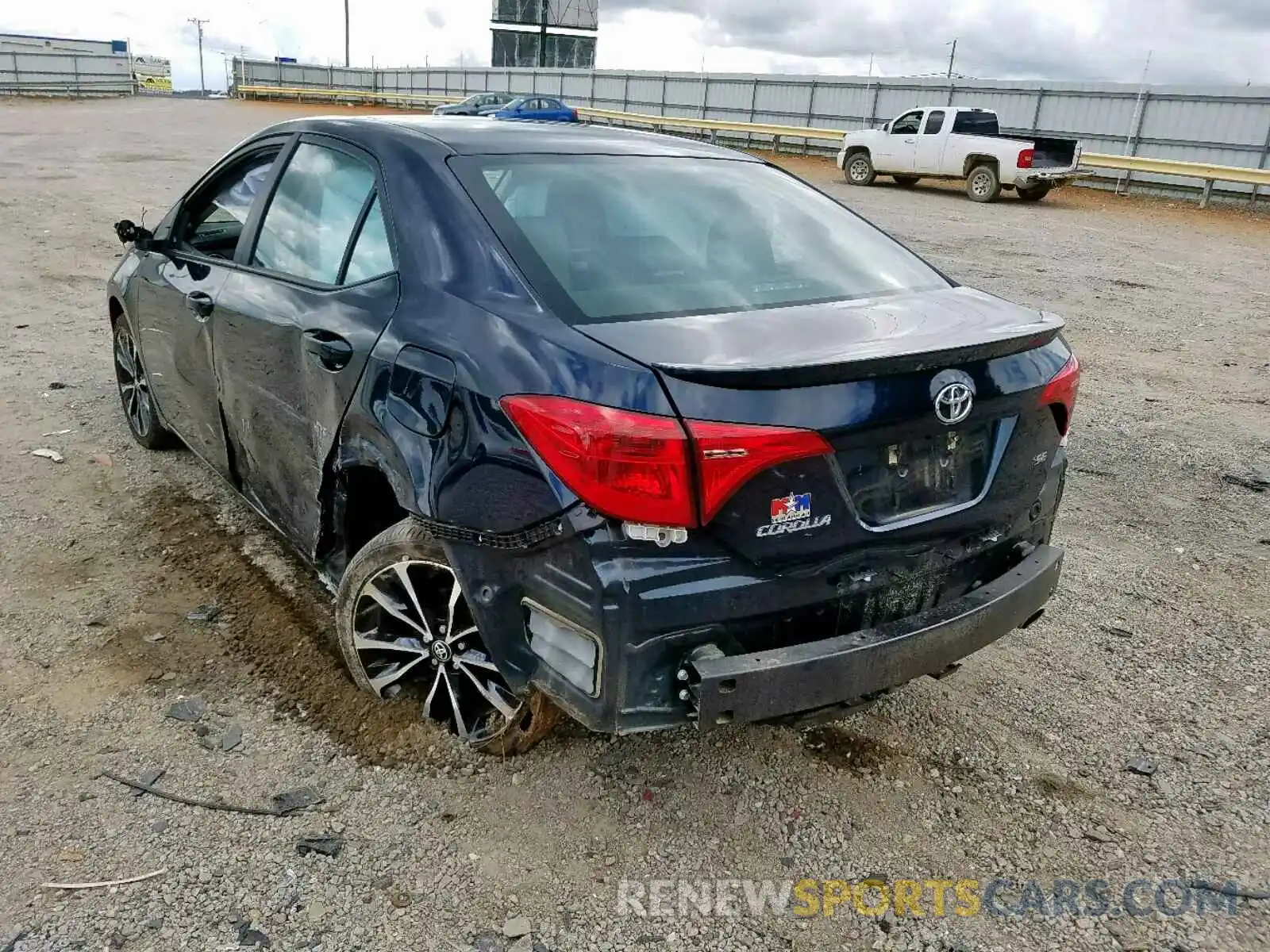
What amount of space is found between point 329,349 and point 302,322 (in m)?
0.26

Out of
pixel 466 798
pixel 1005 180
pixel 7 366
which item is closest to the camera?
pixel 466 798

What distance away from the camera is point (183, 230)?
423 centimetres

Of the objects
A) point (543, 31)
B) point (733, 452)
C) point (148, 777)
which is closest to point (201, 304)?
point (148, 777)

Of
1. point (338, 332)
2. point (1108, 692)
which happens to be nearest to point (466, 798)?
point (338, 332)

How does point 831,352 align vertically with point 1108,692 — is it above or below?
above

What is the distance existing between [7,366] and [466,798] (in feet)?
18.0

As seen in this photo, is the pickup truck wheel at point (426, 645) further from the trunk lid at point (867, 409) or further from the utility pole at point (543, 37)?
the utility pole at point (543, 37)

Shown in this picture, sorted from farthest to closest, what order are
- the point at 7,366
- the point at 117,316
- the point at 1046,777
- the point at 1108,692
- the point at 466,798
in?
1. the point at 7,366
2. the point at 117,316
3. the point at 1108,692
4. the point at 1046,777
5. the point at 466,798

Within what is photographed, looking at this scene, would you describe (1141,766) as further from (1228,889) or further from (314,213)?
(314,213)

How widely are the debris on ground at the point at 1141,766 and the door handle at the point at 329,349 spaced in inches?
102

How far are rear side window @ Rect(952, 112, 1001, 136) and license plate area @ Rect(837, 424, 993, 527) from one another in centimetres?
1900

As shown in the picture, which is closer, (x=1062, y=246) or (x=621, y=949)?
(x=621, y=949)

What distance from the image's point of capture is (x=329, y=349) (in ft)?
9.38

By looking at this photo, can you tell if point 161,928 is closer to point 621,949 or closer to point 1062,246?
point 621,949
